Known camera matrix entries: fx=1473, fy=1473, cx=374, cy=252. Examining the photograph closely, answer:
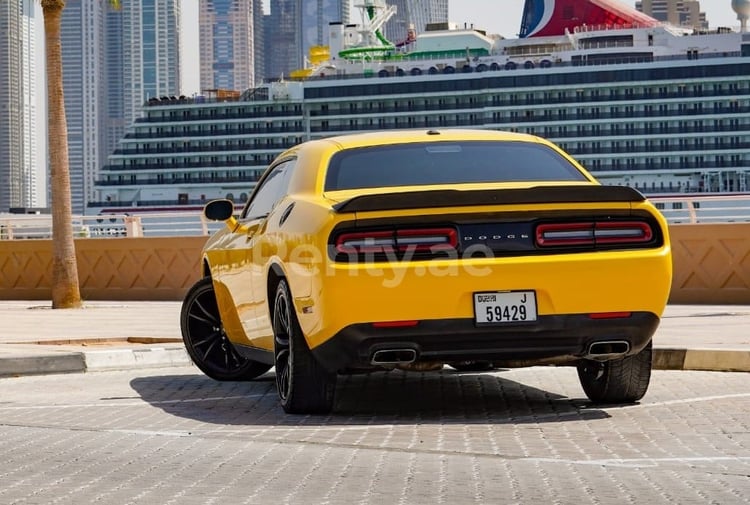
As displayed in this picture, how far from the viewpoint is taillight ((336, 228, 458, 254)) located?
7.39 m

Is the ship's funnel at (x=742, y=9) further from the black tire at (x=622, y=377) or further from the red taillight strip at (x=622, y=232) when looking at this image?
the red taillight strip at (x=622, y=232)

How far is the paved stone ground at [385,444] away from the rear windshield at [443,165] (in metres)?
1.30

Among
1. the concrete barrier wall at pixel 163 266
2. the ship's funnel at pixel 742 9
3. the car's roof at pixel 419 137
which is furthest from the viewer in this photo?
the ship's funnel at pixel 742 9

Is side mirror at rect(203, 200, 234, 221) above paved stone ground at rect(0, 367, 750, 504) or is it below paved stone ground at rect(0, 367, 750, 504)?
above

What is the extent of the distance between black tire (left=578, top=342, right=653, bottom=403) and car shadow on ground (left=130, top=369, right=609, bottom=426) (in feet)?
0.44

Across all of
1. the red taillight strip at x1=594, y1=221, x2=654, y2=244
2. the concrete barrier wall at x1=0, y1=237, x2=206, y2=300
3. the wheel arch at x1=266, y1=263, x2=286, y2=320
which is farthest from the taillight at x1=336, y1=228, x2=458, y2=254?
the concrete barrier wall at x1=0, y1=237, x2=206, y2=300

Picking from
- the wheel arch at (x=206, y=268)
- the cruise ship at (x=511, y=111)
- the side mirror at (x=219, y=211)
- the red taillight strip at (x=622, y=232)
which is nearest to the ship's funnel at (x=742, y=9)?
the cruise ship at (x=511, y=111)

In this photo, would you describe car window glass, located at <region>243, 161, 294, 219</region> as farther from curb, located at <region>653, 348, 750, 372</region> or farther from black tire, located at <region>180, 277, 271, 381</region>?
curb, located at <region>653, 348, 750, 372</region>

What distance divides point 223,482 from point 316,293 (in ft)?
6.02

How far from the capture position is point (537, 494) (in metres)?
5.40

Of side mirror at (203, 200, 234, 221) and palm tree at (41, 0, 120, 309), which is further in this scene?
palm tree at (41, 0, 120, 309)

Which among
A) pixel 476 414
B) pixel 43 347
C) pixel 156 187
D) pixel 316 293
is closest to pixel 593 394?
pixel 476 414

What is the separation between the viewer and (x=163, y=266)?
78.1 ft

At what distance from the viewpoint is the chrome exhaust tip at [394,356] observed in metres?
7.48
